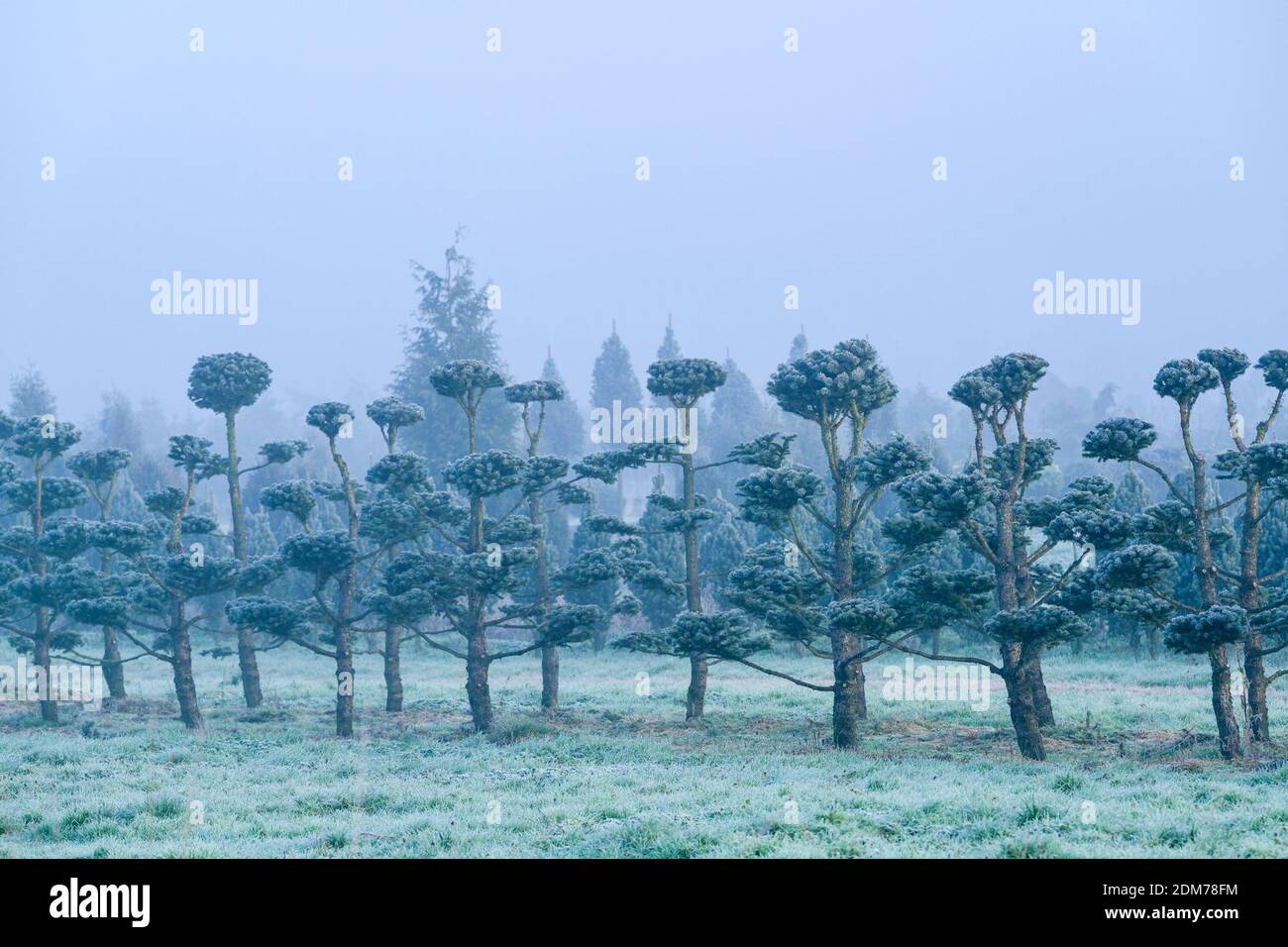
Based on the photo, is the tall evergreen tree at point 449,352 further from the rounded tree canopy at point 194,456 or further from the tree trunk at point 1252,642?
the tree trunk at point 1252,642

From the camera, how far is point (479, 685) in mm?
27812

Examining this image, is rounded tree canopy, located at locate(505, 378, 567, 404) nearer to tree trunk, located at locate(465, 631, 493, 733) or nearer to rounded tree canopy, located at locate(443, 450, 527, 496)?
rounded tree canopy, located at locate(443, 450, 527, 496)

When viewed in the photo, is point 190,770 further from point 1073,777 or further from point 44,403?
point 44,403

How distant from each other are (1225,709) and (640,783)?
10722 millimetres

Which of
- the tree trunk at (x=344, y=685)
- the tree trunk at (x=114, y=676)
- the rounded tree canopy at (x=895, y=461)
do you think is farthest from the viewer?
the tree trunk at (x=114, y=676)

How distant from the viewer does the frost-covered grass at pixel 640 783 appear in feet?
48.4

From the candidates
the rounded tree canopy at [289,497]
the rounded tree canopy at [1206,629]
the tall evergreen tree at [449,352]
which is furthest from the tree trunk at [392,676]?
the tall evergreen tree at [449,352]

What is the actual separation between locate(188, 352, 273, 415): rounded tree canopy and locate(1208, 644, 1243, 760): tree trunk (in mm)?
22876

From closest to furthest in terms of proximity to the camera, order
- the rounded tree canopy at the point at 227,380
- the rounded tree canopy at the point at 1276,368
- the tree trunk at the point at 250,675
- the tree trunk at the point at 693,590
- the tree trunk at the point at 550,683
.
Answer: the rounded tree canopy at the point at 1276,368 < the tree trunk at the point at 693,590 < the rounded tree canopy at the point at 227,380 < the tree trunk at the point at 550,683 < the tree trunk at the point at 250,675

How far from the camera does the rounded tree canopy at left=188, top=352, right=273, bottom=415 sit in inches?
1190

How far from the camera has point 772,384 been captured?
946 inches

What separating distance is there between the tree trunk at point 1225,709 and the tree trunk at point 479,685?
1559cm
